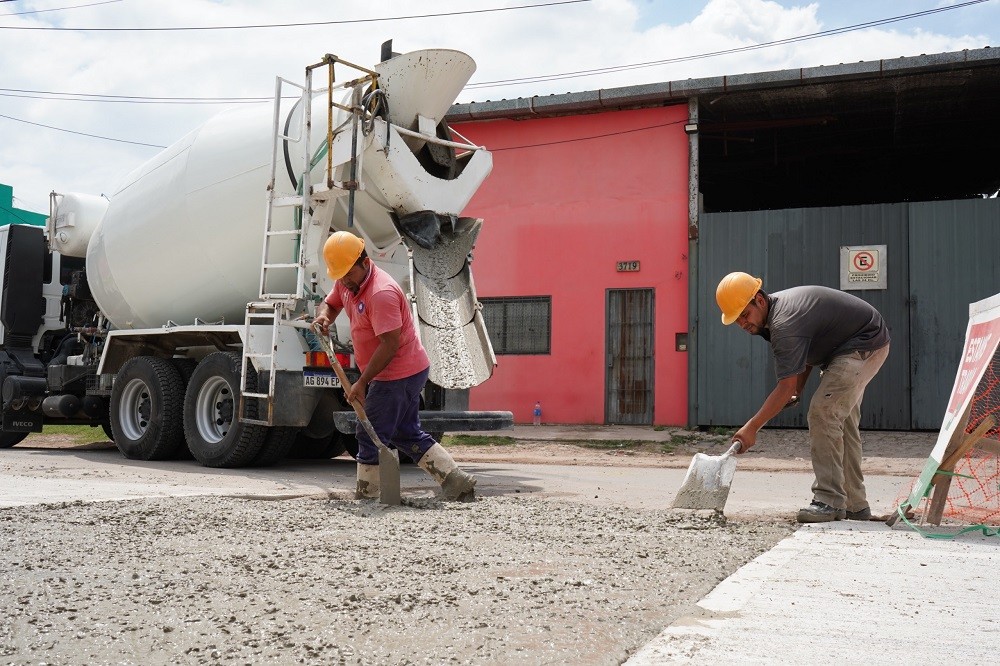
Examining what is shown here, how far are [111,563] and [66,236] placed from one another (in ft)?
31.5

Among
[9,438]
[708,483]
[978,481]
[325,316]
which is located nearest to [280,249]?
[325,316]

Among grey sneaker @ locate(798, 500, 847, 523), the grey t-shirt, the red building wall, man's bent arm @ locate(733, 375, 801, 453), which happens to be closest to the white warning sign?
the red building wall

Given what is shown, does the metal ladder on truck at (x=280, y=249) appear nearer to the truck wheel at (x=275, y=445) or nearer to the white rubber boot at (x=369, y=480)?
the truck wheel at (x=275, y=445)

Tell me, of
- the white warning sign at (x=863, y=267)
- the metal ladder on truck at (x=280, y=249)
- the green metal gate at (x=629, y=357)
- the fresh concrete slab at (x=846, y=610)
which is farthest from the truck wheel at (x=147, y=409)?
the white warning sign at (x=863, y=267)

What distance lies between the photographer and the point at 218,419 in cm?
999

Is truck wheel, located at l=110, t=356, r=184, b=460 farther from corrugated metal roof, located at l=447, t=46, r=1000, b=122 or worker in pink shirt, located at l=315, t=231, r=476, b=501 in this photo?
corrugated metal roof, located at l=447, t=46, r=1000, b=122

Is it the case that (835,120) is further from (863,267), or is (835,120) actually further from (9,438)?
(9,438)

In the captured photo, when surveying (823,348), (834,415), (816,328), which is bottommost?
(834,415)

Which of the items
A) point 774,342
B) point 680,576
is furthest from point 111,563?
point 774,342

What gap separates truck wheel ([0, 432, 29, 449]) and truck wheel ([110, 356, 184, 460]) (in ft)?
11.0

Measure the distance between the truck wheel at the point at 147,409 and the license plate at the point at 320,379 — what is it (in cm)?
233

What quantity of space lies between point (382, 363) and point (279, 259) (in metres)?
3.69

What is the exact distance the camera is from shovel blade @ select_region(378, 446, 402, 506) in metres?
6.29

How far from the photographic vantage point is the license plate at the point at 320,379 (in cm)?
876
